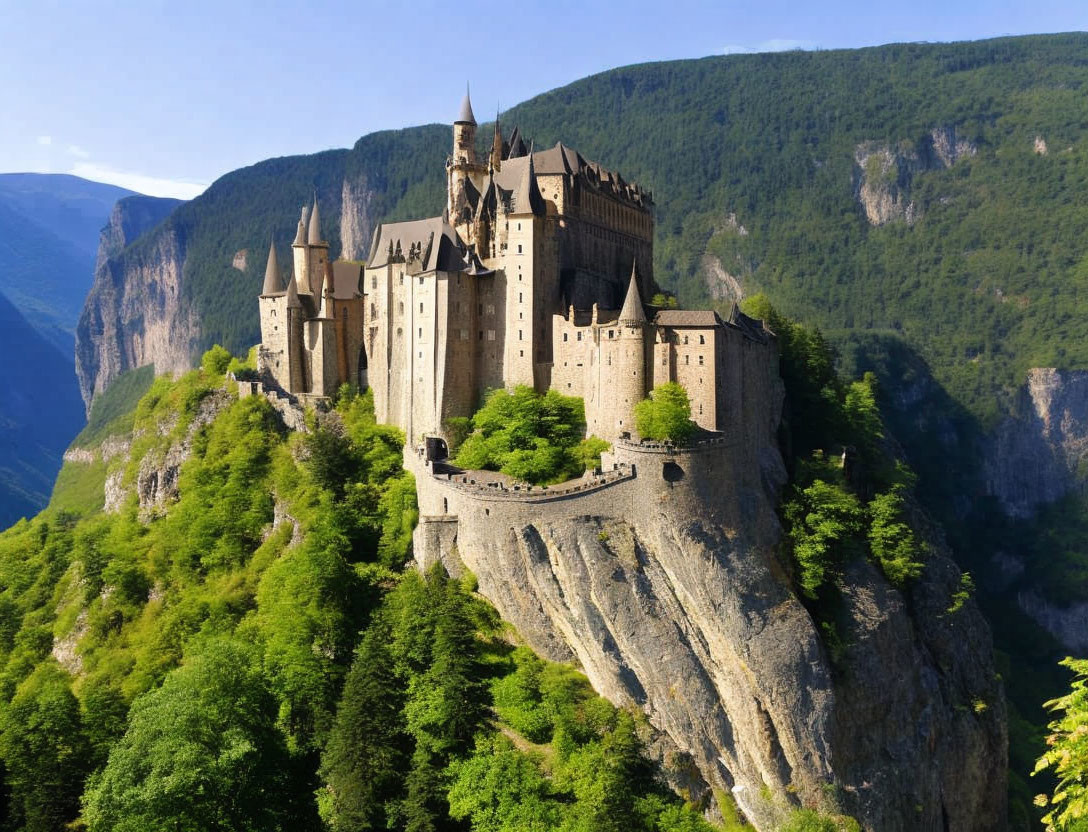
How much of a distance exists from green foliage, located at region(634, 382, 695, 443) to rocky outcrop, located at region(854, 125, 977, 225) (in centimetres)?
15351

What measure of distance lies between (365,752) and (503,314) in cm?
2664

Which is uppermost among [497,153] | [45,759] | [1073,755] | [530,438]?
[497,153]

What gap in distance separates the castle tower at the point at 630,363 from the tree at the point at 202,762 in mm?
22631

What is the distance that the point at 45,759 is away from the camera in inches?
1836

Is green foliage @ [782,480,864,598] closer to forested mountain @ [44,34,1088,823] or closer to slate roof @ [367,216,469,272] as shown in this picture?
slate roof @ [367,216,469,272]

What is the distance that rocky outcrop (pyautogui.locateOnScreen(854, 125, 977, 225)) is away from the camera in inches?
7382

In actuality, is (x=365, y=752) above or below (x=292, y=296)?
below

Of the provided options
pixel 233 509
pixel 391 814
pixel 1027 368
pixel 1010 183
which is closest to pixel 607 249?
pixel 233 509

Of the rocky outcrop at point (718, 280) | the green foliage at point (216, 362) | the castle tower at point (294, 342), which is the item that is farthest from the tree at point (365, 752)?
the rocky outcrop at point (718, 280)

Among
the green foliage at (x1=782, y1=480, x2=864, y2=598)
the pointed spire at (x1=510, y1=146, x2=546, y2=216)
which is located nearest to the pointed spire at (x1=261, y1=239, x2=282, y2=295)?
the pointed spire at (x1=510, y1=146, x2=546, y2=216)

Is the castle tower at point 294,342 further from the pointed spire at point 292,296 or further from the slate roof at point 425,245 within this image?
the slate roof at point 425,245

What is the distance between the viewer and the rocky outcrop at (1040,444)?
140000mm

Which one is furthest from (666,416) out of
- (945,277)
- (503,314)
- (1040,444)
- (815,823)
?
(945,277)

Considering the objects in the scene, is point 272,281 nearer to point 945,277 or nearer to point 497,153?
point 497,153
